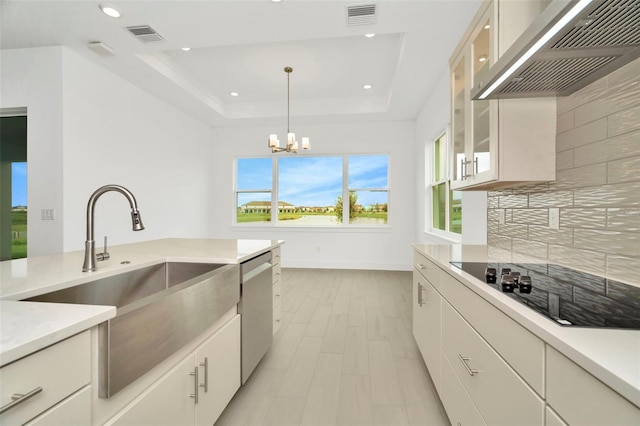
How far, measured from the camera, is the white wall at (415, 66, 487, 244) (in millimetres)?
2539

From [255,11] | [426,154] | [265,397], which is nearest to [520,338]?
[265,397]

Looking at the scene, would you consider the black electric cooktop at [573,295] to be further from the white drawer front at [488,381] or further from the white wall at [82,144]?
Result: the white wall at [82,144]

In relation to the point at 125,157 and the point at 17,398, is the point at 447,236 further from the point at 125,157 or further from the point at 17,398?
the point at 125,157

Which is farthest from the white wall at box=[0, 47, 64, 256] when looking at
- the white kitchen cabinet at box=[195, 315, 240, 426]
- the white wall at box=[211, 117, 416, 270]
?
the white wall at box=[211, 117, 416, 270]

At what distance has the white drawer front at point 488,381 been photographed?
2.55ft

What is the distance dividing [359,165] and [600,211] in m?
4.58

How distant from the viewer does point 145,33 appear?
9.24 ft

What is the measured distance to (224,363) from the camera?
149 cm

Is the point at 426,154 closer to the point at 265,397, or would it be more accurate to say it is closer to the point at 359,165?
the point at 359,165

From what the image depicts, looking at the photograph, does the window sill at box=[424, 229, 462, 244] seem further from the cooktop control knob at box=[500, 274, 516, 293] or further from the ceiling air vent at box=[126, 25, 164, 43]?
the ceiling air vent at box=[126, 25, 164, 43]

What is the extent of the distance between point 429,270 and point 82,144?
3919mm

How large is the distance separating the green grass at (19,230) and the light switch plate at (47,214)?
0.46 meters

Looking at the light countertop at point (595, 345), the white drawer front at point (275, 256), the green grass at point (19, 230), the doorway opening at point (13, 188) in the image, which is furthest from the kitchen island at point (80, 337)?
the doorway opening at point (13, 188)

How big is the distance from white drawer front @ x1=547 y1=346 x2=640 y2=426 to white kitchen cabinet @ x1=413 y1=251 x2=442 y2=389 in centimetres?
97
